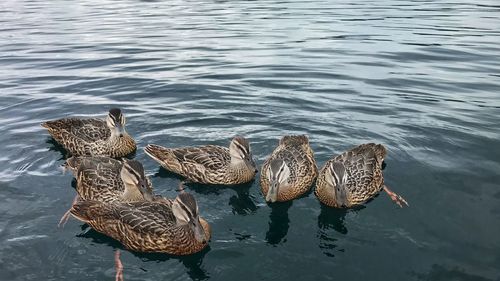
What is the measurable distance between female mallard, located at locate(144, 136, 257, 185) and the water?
31 cm

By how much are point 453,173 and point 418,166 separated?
0.74 meters

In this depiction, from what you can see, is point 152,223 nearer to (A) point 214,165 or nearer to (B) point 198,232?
(B) point 198,232

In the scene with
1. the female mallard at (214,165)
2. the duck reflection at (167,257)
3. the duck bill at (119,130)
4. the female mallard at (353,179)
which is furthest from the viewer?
the duck bill at (119,130)

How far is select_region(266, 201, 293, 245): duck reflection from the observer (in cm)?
823

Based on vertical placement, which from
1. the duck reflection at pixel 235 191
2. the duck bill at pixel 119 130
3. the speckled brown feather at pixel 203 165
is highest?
the duck bill at pixel 119 130

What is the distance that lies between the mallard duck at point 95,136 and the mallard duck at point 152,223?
129 inches

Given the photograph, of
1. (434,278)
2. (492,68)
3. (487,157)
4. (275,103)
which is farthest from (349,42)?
(434,278)

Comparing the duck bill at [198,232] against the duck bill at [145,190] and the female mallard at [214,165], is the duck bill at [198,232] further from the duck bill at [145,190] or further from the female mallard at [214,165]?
the female mallard at [214,165]

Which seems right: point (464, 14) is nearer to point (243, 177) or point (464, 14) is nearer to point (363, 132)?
point (363, 132)

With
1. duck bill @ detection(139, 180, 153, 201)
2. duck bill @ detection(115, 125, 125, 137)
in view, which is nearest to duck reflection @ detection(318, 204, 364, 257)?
duck bill @ detection(139, 180, 153, 201)

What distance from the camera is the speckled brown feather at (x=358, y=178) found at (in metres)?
9.34

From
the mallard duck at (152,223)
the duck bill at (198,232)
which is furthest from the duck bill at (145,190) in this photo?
the duck bill at (198,232)

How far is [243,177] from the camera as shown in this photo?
10469mm

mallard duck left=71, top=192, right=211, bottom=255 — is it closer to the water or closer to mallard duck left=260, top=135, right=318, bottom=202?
the water
